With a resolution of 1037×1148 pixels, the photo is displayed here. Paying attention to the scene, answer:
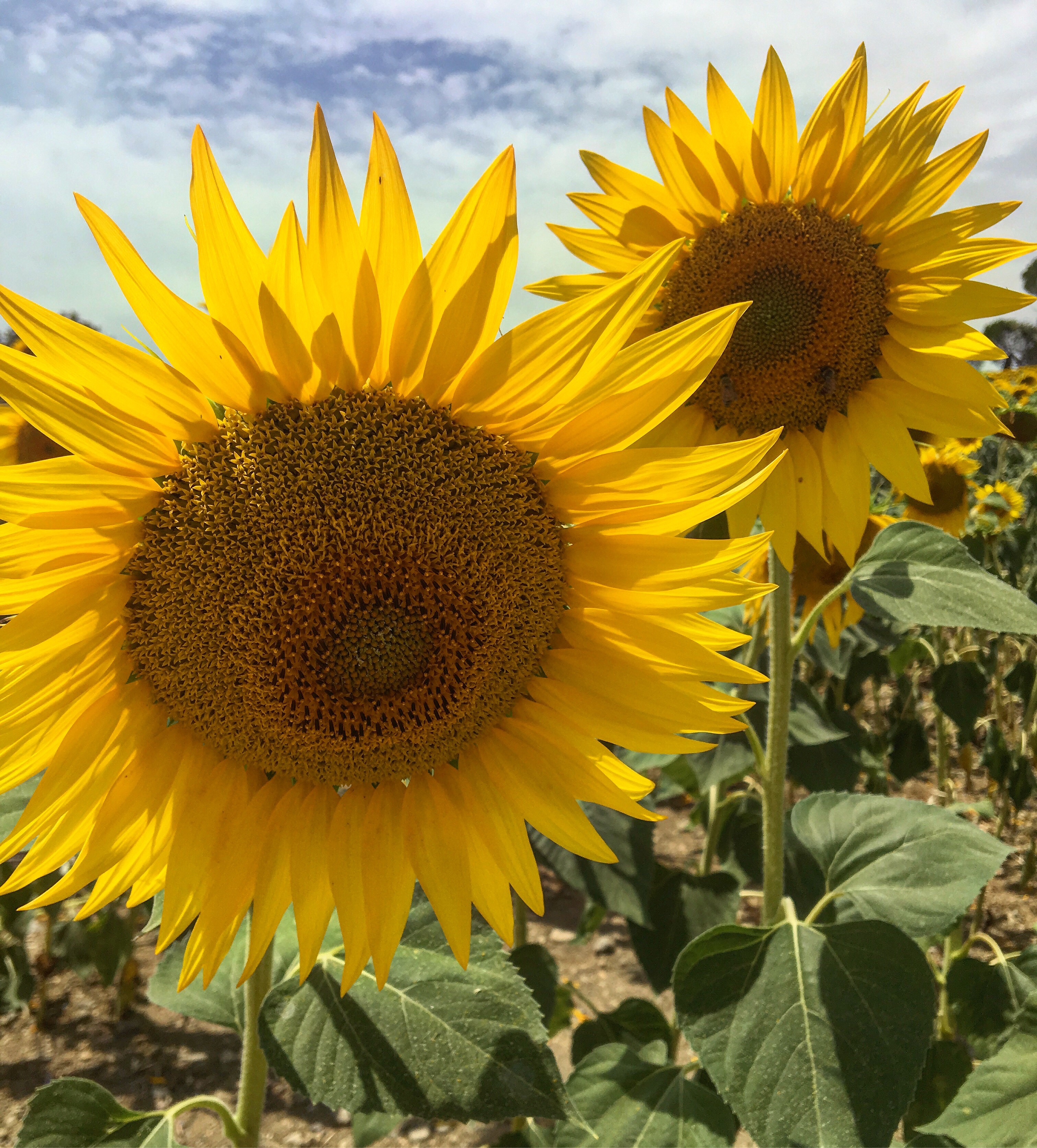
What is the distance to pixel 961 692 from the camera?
3.22 meters

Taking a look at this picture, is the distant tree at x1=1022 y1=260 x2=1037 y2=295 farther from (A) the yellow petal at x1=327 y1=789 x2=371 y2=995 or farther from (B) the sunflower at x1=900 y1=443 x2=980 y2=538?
(A) the yellow petal at x1=327 y1=789 x2=371 y2=995

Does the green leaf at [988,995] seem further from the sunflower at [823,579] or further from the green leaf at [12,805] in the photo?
the green leaf at [12,805]

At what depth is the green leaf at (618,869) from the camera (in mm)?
2158

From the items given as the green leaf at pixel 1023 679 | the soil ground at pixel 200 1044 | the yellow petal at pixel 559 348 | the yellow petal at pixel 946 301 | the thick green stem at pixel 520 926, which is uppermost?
the yellow petal at pixel 946 301

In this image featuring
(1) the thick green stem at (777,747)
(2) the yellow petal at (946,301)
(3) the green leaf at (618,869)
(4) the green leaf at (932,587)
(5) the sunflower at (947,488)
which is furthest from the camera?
(5) the sunflower at (947,488)

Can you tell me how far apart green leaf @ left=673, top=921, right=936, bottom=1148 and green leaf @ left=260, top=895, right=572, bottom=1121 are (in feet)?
1.03

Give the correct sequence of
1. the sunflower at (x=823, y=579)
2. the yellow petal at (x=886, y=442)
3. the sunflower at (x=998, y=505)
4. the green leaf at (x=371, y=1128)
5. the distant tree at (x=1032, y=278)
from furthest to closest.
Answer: the distant tree at (x=1032, y=278) → the sunflower at (x=998, y=505) → the sunflower at (x=823, y=579) → the green leaf at (x=371, y=1128) → the yellow petal at (x=886, y=442)

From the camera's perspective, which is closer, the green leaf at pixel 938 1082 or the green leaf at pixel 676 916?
the green leaf at pixel 938 1082

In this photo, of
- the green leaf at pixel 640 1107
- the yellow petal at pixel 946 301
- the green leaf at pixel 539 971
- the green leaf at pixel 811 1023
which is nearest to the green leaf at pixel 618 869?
the green leaf at pixel 539 971

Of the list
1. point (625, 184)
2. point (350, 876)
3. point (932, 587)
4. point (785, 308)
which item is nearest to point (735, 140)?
point (625, 184)

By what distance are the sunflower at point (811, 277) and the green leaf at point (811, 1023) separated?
0.69 metres

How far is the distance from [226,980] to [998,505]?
3731 mm

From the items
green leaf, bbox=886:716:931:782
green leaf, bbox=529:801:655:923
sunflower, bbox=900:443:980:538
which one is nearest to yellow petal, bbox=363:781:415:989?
green leaf, bbox=529:801:655:923

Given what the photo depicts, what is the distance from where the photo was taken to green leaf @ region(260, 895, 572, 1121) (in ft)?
4.03
